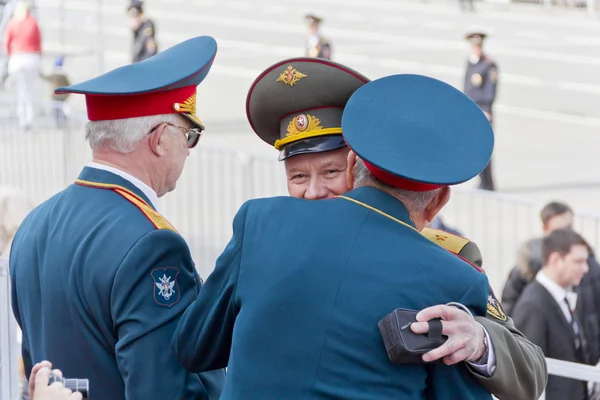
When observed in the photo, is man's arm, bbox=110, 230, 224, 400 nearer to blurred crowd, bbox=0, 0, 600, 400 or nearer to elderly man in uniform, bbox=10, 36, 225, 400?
elderly man in uniform, bbox=10, 36, 225, 400

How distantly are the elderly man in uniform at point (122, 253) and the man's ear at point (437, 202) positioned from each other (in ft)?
2.16

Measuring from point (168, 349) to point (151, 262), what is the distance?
0.72 ft

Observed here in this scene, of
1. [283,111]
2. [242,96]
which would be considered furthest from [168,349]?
[242,96]

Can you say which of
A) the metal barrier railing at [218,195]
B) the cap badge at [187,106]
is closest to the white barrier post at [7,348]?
the cap badge at [187,106]

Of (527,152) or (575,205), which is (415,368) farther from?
(527,152)

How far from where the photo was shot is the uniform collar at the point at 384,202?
2.35 meters

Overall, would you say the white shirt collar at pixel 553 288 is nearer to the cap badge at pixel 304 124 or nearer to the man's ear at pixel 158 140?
the cap badge at pixel 304 124

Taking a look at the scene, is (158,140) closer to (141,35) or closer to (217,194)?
(217,194)

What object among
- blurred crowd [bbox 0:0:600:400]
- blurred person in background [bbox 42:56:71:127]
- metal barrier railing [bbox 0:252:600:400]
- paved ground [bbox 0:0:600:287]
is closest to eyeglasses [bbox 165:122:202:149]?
metal barrier railing [bbox 0:252:600:400]

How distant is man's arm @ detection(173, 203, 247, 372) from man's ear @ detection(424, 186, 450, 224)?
418mm

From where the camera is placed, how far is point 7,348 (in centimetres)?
407

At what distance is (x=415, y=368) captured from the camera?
88.3 inches

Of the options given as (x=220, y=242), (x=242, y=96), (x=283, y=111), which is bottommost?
(x=220, y=242)

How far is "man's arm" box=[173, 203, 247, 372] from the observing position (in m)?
2.43
